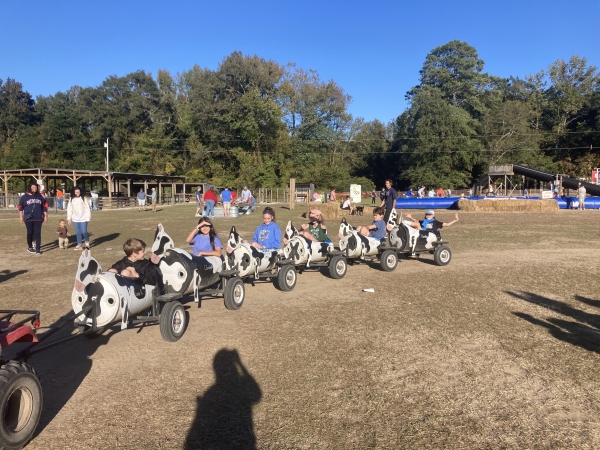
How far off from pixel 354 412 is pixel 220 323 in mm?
2897

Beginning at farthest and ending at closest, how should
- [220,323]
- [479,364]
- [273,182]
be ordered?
[273,182] → [220,323] → [479,364]

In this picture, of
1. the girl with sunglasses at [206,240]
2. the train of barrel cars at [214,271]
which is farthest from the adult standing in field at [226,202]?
the girl with sunglasses at [206,240]

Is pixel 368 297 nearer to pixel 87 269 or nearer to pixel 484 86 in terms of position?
pixel 87 269

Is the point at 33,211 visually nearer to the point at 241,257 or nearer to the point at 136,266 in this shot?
the point at 241,257

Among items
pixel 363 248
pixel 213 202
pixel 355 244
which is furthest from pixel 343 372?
pixel 213 202

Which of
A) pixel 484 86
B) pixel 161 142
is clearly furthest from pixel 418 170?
pixel 161 142

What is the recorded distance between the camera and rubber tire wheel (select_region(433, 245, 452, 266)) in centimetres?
1041

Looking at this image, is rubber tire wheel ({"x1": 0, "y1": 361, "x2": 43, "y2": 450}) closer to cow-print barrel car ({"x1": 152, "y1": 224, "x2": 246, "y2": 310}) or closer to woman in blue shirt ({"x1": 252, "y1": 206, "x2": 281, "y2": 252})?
cow-print barrel car ({"x1": 152, "y1": 224, "x2": 246, "y2": 310})

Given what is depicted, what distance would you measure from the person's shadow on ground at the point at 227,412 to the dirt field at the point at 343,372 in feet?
0.05

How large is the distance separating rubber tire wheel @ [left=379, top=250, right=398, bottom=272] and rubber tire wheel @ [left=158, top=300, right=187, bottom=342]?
5.28 meters

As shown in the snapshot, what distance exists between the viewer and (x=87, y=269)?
4773 mm

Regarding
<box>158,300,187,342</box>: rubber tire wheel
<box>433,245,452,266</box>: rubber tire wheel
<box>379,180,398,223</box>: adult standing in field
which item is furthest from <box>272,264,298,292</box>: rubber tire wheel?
<box>379,180,398,223</box>: adult standing in field

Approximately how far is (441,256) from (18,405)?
29.5 ft

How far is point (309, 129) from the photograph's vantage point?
6644 cm
